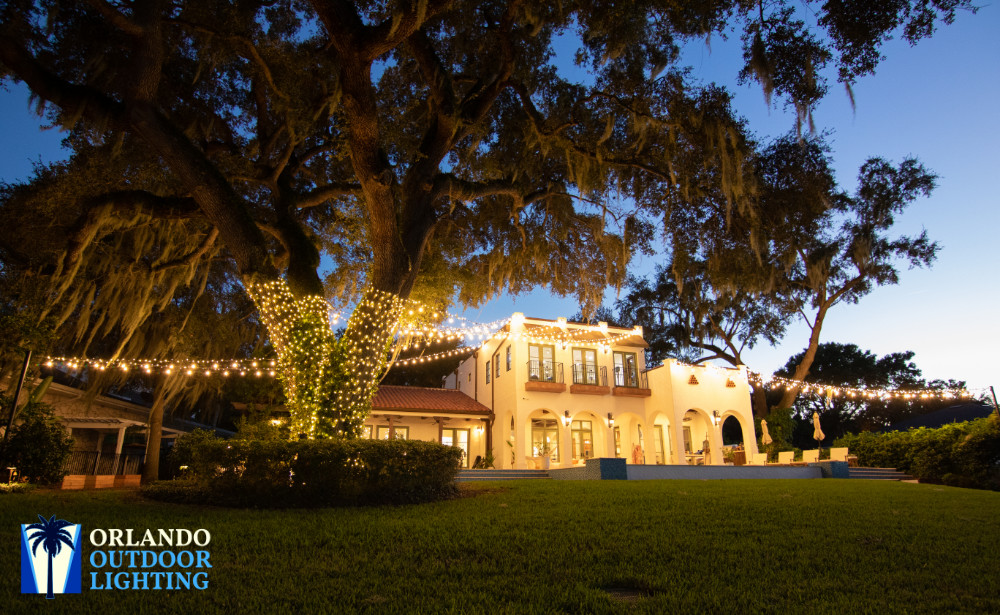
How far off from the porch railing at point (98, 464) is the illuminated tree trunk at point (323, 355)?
12.6 m

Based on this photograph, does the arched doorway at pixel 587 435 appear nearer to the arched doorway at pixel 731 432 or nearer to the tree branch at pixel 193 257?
the tree branch at pixel 193 257

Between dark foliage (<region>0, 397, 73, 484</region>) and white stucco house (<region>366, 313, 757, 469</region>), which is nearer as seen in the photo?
dark foliage (<region>0, 397, 73, 484</region>)

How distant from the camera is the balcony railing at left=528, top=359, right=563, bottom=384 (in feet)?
62.7

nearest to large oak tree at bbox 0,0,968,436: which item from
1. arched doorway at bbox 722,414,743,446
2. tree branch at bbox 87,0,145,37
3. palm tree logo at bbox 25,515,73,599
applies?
tree branch at bbox 87,0,145,37

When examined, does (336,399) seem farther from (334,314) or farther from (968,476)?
(968,476)

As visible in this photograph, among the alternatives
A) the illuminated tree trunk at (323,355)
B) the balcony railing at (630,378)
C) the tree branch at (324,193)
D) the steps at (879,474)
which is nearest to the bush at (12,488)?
the illuminated tree trunk at (323,355)

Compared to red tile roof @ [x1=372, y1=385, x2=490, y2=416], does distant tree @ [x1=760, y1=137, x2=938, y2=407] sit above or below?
above

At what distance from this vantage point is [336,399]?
8.30m

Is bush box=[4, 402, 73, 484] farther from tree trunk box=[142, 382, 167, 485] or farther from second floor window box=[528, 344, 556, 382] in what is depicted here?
second floor window box=[528, 344, 556, 382]

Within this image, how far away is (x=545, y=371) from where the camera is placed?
19.4 m

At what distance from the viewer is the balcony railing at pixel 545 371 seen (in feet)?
62.7

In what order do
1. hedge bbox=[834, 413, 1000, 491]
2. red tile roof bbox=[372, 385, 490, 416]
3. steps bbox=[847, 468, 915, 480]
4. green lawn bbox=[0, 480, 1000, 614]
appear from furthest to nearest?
red tile roof bbox=[372, 385, 490, 416]
steps bbox=[847, 468, 915, 480]
hedge bbox=[834, 413, 1000, 491]
green lawn bbox=[0, 480, 1000, 614]

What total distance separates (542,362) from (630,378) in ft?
12.3

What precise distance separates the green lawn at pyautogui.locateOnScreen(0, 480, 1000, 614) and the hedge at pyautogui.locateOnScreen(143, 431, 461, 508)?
544 millimetres
